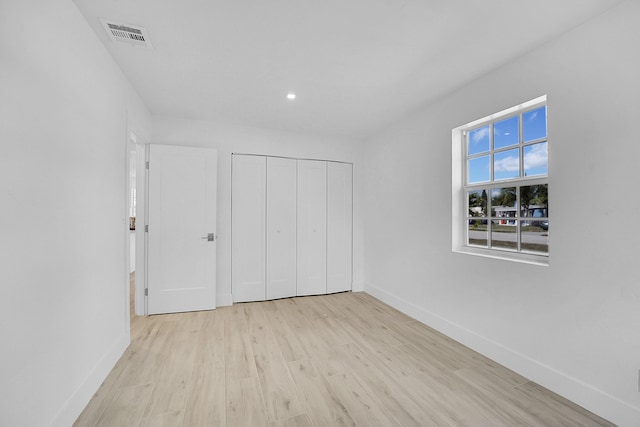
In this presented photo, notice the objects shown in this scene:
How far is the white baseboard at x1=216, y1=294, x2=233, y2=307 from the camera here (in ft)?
12.1

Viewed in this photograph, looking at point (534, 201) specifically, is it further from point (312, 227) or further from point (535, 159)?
point (312, 227)

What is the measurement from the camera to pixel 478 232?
273cm

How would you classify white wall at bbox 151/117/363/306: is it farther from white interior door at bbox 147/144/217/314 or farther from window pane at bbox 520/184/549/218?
window pane at bbox 520/184/549/218

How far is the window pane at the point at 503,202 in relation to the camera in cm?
237

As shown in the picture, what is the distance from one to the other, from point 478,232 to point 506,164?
71 cm

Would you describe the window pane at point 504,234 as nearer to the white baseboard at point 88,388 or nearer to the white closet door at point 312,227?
the white closet door at point 312,227

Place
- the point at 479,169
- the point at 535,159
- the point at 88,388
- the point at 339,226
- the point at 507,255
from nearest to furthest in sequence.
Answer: the point at 88,388
the point at 535,159
the point at 507,255
the point at 479,169
the point at 339,226

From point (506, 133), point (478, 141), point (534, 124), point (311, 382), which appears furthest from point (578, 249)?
point (311, 382)

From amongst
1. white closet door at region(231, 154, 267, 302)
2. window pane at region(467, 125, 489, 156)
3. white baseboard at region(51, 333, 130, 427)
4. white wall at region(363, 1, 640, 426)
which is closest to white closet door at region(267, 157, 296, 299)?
white closet door at region(231, 154, 267, 302)

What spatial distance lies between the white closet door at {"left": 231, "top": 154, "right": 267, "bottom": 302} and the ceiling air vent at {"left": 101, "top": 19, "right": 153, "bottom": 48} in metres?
1.90

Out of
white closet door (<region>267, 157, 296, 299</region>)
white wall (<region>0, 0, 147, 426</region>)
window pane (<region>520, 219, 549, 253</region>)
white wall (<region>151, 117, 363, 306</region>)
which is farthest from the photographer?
white closet door (<region>267, 157, 296, 299</region>)

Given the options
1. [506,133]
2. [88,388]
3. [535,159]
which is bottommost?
[88,388]

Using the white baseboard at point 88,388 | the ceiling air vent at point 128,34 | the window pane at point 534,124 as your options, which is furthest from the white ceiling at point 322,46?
the white baseboard at point 88,388

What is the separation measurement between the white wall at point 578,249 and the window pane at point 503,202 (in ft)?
1.36
